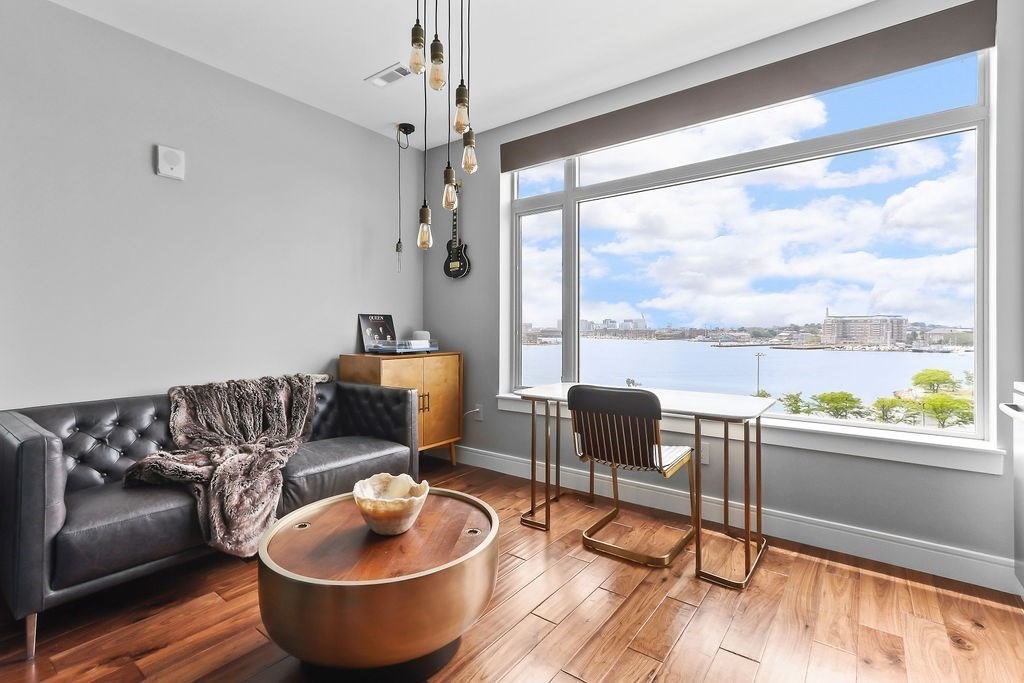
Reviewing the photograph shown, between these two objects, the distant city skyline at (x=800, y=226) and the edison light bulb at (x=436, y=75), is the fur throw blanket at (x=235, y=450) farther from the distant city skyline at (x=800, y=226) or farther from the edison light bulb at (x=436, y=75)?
the distant city skyline at (x=800, y=226)

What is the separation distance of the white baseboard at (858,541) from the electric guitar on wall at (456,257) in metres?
1.91

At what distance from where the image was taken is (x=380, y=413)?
3.04 metres

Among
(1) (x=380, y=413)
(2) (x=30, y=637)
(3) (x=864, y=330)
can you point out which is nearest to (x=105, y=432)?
(2) (x=30, y=637)

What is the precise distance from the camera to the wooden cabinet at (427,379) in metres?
3.35

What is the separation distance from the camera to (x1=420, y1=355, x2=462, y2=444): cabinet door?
3.63 meters

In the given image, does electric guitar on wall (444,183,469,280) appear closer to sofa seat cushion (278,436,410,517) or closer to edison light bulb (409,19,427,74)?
sofa seat cushion (278,436,410,517)

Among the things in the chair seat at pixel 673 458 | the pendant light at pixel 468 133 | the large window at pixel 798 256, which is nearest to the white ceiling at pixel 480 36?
the pendant light at pixel 468 133

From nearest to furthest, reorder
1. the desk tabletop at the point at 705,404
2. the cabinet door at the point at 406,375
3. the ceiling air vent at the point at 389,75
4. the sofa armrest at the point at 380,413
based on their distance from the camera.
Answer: the desk tabletop at the point at 705,404
the ceiling air vent at the point at 389,75
the sofa armrest at the point at 380,413
the cabinet door at the point at 406,375

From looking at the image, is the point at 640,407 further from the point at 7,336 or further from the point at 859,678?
the point at 7,336

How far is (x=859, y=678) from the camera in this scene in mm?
1514

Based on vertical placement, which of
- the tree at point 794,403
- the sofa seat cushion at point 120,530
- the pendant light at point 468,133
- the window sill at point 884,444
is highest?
the pendant light at point 468,133

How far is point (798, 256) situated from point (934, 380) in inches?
33.9

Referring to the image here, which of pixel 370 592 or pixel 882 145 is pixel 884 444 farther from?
pixel 370 592

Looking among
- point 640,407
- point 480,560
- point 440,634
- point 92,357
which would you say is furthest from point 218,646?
point 640,407
